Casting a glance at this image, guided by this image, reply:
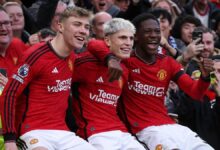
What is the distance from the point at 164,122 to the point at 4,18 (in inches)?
81.8

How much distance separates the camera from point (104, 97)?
7258mm

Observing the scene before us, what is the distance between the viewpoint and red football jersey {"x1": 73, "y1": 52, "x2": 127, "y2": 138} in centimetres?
720

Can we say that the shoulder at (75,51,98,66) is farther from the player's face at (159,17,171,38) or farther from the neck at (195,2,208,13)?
the neck at (195,2,208,13)

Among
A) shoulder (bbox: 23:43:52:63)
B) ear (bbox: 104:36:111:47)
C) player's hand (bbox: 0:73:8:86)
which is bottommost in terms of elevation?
player's hand (bbox: 0:73:8:86)

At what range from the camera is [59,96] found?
6906 mm

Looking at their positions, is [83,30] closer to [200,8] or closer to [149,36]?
[149,36]

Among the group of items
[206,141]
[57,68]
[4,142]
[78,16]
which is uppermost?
[78,16]

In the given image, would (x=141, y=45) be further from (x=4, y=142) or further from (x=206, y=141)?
(x=4, y=142)

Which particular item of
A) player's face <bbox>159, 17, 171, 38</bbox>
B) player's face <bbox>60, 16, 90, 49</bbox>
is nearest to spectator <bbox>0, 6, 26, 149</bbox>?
player's face <bbox>60, 16, 90, 49</bbox>

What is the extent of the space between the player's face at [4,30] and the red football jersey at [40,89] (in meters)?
0.70

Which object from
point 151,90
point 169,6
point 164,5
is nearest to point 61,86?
point 151,90

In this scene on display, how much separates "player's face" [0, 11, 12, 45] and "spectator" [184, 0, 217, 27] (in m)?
5.74

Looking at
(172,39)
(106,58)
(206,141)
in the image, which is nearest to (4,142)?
(106,58)

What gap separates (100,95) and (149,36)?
932 millimetres
